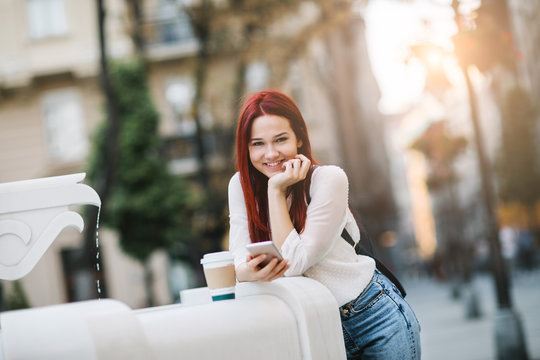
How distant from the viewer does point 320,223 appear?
8.64ft

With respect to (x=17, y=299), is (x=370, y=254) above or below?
above

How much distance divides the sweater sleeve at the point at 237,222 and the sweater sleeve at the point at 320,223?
0.22 m

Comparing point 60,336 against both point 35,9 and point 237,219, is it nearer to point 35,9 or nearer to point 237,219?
point 237,219

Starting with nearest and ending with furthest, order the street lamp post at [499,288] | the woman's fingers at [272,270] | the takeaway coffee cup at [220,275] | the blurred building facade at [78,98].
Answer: the woman's fingers at [272,270]
the takeaway coffee cup at [220,275]
the street lamp post at [499,288]
the blurred building facade at [78,98]

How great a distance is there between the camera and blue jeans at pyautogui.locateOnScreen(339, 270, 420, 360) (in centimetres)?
269

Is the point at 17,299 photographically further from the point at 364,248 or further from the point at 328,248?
the point at 328,248

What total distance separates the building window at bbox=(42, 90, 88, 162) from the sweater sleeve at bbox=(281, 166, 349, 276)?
23.8 meters

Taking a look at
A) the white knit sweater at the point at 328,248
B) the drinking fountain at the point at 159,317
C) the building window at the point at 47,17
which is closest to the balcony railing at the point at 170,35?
the building window at the point at 47,17

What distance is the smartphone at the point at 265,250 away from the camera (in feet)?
7.97

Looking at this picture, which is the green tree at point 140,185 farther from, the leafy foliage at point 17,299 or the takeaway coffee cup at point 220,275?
the takeaway coffee cup at point 220,275

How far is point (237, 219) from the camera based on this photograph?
2.90m

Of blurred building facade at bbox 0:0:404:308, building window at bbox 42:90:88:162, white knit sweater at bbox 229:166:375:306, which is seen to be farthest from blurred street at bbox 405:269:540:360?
building window at bbox 42:90:88:162

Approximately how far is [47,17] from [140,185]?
840cm

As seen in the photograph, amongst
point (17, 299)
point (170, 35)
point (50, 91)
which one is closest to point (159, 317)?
point (17, 299)
